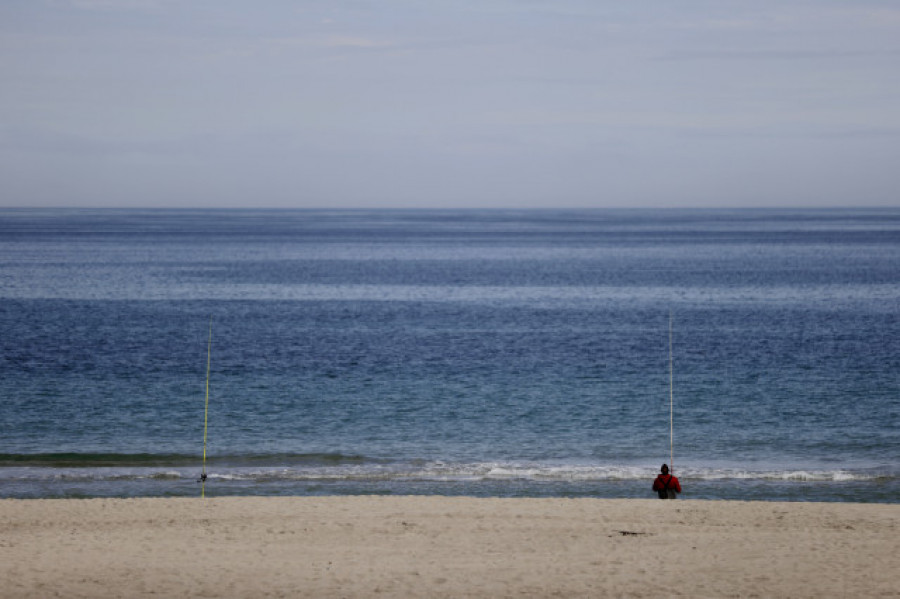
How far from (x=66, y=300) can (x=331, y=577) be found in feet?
190

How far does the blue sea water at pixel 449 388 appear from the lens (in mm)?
24125

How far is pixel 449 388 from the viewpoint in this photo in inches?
1437

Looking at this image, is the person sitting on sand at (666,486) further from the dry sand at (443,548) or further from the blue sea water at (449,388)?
the blue sea water at (449,388)

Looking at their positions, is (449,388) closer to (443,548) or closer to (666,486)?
(666,486)

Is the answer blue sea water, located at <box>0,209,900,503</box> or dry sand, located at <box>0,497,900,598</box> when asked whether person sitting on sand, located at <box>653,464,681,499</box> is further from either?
blue sea water, located at <box>0,209,900,503</box>

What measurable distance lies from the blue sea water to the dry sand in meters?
3.02

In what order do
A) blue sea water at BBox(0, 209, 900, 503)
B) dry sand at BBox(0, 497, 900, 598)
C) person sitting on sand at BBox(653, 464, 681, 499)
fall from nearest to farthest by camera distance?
dry sand at BBox(0, 497, 900, 598)
person sitting on sand at BBox(653, 464, 681, 499)
blue sea water at BBox(0, 209, 900, 503)

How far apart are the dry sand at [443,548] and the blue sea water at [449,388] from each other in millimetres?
3019

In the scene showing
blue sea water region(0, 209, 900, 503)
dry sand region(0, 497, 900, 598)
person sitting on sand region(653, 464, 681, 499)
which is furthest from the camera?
blue sea water region(0, 209, 900, 503)

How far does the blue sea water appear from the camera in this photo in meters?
24.1

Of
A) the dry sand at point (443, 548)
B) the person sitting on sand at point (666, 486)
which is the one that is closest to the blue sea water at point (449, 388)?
the person sitting on sand at point (666, 486)

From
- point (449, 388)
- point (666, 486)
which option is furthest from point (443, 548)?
point (449, 388)

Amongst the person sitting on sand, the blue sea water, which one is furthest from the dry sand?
the blue sea water

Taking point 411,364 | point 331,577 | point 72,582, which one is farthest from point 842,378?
point 72,582
